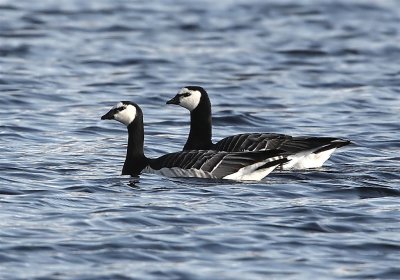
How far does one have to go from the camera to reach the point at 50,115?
22891 millimetres

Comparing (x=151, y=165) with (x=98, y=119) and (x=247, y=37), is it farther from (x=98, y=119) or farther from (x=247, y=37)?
(x=247, y=37)

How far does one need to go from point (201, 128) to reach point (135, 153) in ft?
4.93

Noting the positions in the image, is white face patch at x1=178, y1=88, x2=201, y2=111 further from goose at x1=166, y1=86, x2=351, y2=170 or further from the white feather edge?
the white feather edge

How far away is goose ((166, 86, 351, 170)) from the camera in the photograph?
1716cm

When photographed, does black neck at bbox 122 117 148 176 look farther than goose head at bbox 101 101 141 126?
No

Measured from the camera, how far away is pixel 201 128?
18297mm

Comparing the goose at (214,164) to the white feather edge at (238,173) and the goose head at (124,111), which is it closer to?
the white feather edge at (238,173)

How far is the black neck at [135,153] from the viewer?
16.9 metres

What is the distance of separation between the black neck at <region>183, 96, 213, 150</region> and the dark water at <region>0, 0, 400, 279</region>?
119 centimetres

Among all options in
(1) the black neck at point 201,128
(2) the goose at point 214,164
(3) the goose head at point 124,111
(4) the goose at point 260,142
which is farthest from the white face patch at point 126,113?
(1) the black neck at point 201,128

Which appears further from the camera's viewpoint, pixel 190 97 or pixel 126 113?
pixel 190 97

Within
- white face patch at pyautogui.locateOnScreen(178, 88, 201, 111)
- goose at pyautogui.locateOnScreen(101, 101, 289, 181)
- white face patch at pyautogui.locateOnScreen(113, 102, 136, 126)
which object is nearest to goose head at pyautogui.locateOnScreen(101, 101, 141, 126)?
white face patch at pyautogui.locateOnScreen(113, 102, 136, 126)

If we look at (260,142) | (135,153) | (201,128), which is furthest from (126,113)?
(260,142)

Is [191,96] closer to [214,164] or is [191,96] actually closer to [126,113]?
[126,113]
